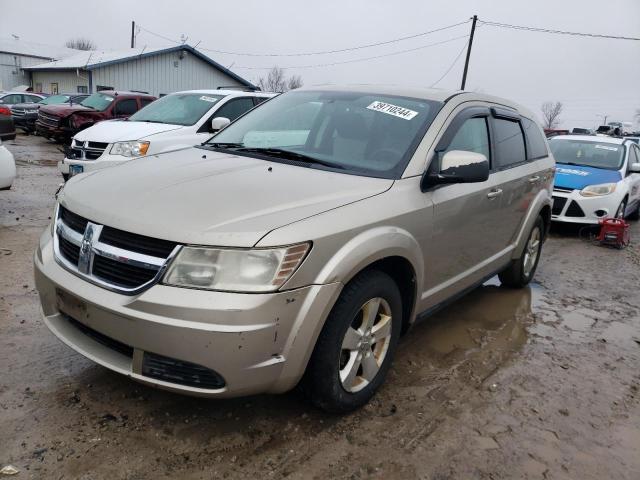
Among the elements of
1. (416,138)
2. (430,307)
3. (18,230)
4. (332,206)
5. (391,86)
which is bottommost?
(18,230)

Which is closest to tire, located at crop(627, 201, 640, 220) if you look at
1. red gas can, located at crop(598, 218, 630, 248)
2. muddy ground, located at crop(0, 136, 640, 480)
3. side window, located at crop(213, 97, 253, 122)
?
red gas can, located at crop(598, 218, 630, 248)

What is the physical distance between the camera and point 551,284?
18.7 ft

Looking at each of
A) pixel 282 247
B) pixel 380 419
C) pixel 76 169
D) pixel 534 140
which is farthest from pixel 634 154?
pixel 282 247

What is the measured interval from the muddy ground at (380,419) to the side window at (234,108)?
469 centimetres

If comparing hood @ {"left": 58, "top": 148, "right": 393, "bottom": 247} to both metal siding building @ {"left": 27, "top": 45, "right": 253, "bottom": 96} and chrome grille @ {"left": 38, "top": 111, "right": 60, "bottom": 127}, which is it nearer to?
chrome grille @ {"left": 38, "top": 111, "right": 60, "bottom": 127}

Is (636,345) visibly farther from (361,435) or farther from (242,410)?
(242,410)

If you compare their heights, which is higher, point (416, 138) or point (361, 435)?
point (416, 138)

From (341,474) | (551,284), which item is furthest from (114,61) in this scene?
(341,474)

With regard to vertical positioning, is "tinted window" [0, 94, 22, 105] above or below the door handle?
below

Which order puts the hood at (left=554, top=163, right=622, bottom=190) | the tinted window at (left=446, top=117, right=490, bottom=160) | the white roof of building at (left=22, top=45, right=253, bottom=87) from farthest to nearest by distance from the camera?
the white roof of building at (left=22, top=45, right=253, bottom=87) < the hood at (left=554, top=163, right=622, bottom=190) < the tinted window at (left=446, top=117, right=490, bottom=160)

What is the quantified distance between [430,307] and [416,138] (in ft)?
3.54

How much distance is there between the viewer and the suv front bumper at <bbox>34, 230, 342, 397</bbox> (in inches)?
87.0

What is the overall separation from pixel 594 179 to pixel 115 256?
7.82 meters

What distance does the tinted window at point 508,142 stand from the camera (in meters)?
4.18
